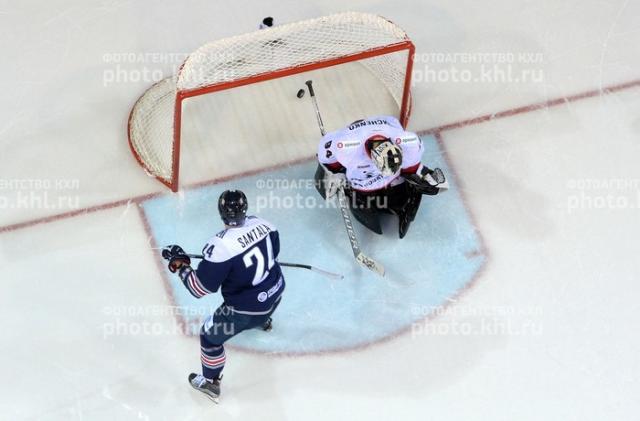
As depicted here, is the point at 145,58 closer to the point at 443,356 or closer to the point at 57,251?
the point at 57,251

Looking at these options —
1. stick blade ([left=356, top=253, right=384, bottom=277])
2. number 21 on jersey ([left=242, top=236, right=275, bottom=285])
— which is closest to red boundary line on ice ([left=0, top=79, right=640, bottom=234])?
stick blade ([left=356, top=253, right=384, bottom=277])

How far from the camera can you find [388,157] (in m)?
4.46

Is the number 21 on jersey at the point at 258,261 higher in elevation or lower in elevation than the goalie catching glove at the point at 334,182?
higher

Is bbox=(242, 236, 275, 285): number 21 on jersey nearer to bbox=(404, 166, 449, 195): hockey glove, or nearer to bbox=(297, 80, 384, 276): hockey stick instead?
bbox=(297, 80, 384, 276): hockey stick

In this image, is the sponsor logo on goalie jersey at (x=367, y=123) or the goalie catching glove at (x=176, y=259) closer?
the goalie catching glove at (x=176, y=259)

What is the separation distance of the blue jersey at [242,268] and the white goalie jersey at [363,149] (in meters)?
0.70

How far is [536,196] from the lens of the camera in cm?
529

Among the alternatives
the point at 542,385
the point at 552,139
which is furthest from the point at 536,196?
the point at 542,385

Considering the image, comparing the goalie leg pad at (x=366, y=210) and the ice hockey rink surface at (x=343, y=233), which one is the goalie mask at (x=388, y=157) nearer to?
the goalie leg pad at (x=366, y=210)

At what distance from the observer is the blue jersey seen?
13.4 feet

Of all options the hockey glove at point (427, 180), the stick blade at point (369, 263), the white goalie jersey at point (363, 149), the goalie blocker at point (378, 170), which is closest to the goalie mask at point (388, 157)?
the goalie blocker at point (378, 170)

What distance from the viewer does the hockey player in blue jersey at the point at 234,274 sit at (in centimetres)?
409

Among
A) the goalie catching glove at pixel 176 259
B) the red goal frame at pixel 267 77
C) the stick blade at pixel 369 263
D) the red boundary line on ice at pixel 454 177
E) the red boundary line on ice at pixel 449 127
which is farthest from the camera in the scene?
the red boundary line on ice at pixel 449 127

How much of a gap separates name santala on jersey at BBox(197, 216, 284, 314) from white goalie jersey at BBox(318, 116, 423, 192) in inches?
27.5
